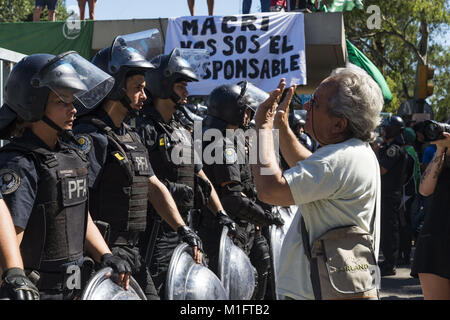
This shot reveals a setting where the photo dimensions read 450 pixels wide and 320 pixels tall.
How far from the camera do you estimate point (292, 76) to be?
1109cm

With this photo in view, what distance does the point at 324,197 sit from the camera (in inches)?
119

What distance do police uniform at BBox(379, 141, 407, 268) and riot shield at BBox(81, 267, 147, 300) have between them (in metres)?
7.03

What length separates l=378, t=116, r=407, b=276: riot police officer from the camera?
9.99 meters

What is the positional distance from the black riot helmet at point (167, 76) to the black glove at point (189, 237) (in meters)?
1.32

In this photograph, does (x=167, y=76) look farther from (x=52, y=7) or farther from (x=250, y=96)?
(x=52, y=7)

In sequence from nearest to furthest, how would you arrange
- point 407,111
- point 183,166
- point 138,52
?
point 138,52
point 183,166
point 407,111

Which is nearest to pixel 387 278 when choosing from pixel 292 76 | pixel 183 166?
pixel 292 76

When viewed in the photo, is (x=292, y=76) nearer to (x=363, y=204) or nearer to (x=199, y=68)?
(x=199, y=68)

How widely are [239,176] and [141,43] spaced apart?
1.59 metres

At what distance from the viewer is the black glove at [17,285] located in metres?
2.84

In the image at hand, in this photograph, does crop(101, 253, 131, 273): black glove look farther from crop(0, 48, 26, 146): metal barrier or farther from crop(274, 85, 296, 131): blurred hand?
crop(0, 48, 26, 146): metal barrier

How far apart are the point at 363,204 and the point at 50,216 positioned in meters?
1.42

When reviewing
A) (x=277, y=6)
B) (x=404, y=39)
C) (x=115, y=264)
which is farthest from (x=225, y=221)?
(x=404, y=39)

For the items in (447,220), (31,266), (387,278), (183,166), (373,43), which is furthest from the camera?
(373,43)
